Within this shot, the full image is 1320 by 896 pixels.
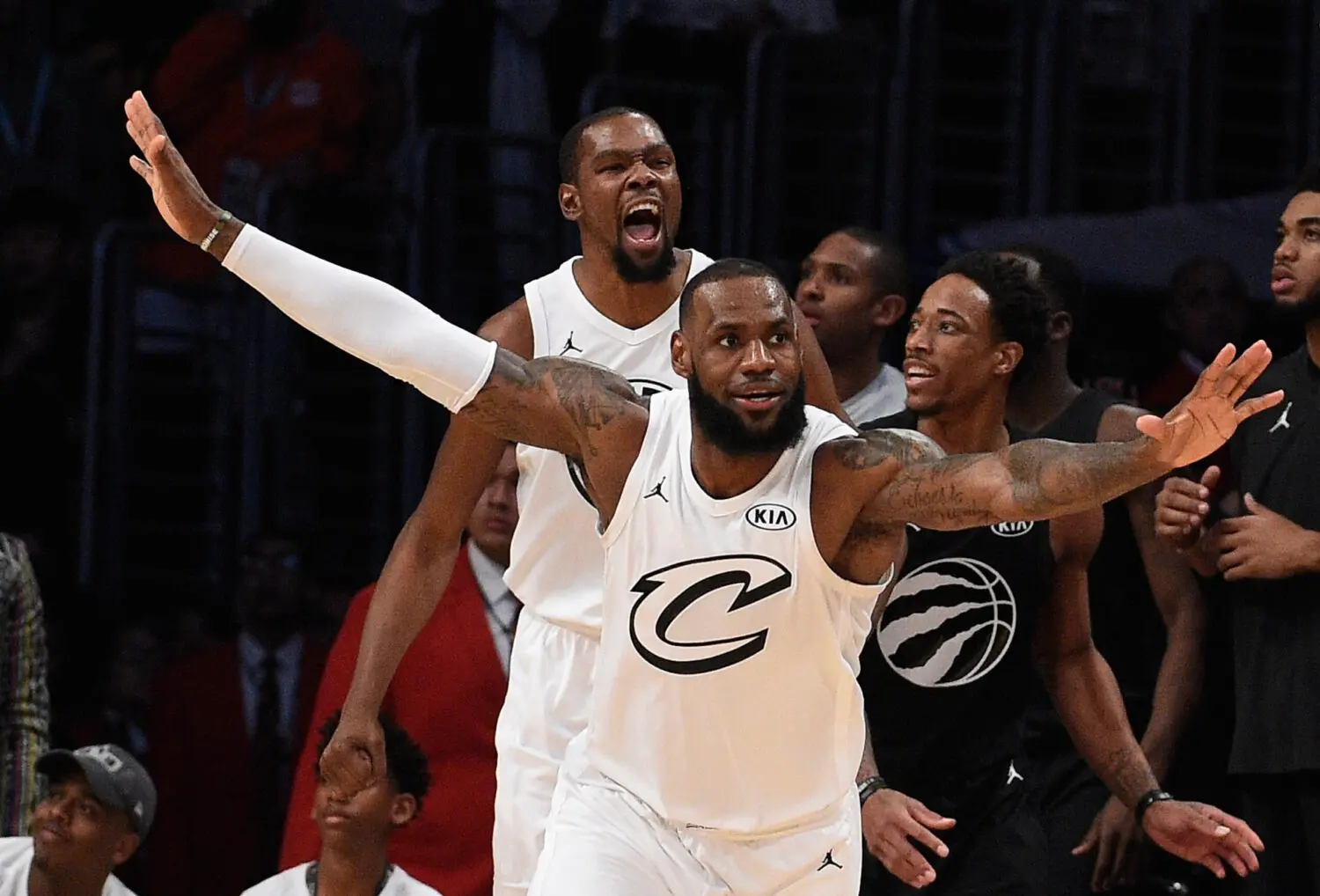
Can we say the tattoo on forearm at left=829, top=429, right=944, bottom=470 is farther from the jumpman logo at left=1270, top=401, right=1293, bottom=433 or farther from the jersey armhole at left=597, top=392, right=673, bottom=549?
the jumpman logo at left=1270, top=401, right=1293, bottom=433

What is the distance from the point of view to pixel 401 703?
20.2ft

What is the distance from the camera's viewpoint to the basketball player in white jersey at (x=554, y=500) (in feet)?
15.7

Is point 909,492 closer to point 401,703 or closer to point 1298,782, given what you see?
point 1298,782

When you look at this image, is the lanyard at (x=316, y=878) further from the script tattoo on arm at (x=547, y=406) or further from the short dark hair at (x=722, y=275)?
the short dark hair at (x=722, y=275)

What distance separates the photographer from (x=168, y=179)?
166 inches

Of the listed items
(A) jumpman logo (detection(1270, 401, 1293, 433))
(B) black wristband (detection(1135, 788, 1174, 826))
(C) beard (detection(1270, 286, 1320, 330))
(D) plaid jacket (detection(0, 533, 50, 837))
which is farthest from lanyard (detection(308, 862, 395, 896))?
(C) beard (detection(1270, 286, 1320, 330))

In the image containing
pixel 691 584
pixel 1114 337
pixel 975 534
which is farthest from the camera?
pixel 1114 337

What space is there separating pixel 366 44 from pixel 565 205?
4.14 metres

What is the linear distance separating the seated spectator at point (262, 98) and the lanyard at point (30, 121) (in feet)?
1.32

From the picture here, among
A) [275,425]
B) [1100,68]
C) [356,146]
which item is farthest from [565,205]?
[1100,68]

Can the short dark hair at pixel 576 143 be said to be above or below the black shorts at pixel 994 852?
above

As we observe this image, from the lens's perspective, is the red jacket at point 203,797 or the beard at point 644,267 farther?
the red jacket at point 203,797

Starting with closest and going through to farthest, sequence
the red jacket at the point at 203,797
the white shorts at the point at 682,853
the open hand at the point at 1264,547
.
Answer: the white shorts at the point at 682,853, the open hand at the point at 1264,547, the red jacket at the point at 203,797

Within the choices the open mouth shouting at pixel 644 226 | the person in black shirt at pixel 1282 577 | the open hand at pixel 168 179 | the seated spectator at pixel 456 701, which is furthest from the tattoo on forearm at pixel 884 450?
the seated spectator at pixel 456 701
